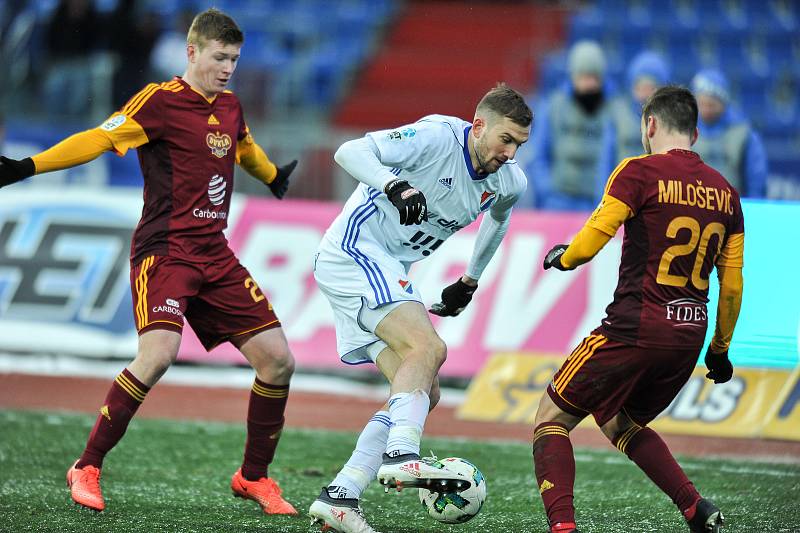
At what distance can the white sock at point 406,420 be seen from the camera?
4891mm

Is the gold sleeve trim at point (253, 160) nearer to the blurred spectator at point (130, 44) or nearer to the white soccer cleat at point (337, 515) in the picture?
the white soccer cleat at point (337, 515)

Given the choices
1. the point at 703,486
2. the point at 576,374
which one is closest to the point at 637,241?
the point at 576,374

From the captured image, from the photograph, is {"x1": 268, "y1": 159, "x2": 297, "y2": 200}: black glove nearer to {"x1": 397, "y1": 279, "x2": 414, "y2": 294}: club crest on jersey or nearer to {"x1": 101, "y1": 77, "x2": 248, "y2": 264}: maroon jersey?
{"x1": 101, "y1": 77, "x2": 248, "y2": 264}: maroon jersey

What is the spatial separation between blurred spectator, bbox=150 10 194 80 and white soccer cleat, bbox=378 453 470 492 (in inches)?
400

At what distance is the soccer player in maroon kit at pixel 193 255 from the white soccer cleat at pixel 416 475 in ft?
3.98

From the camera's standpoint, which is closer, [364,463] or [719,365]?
[364,463]

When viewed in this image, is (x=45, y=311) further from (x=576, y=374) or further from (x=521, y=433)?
(x=576, y=374)

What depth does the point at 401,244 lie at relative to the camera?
5.64 m

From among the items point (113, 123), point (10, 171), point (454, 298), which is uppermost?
point (113, 123)

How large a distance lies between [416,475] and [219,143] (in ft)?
7.10

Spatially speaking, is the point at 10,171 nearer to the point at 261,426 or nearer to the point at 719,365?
the point at 261,426

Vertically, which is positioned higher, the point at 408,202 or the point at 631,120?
the point at 631,120

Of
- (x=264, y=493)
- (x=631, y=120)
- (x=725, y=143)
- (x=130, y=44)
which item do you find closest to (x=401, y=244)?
(x=264, y=493)

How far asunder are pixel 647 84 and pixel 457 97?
251 inches
